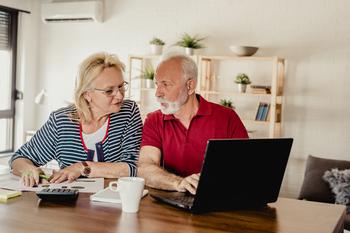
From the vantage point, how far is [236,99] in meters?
4.65

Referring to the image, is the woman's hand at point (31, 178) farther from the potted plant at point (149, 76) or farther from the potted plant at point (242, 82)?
the potted plant at point (149, 76)

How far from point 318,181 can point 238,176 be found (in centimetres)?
250

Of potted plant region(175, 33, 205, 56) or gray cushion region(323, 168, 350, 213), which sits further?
potted plant region(175, 33, 205, 56)

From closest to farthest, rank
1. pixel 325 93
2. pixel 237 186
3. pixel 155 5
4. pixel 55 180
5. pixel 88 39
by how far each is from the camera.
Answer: pixel 237 186, pixel 55 180, pixel 325 93, pixel 155 5, pixel 88 39

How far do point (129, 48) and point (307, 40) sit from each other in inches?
72.0

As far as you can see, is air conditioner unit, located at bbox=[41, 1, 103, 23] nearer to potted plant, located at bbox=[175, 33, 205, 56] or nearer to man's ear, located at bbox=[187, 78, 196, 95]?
potted plant, located at bbox=[175, 33, 205, 56]

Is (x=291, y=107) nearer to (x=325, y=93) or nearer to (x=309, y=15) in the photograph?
(x=325, y=93)

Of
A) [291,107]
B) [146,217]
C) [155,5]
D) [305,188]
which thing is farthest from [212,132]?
[155,5]

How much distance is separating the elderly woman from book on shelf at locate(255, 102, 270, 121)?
7.61ft

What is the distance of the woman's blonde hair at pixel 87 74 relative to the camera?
2125mm

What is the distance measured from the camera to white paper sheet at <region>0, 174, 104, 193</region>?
1.70 meters

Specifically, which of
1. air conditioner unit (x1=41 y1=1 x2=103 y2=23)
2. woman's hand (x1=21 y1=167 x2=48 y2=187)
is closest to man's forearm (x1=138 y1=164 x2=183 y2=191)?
woman's hand (x1=21 y1=167 x2=48 y2=187)

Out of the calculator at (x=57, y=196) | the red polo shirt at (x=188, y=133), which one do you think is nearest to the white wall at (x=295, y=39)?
the red polo shirt at (x=188, y=133)

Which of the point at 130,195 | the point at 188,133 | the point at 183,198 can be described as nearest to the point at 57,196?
the point at 130,195
